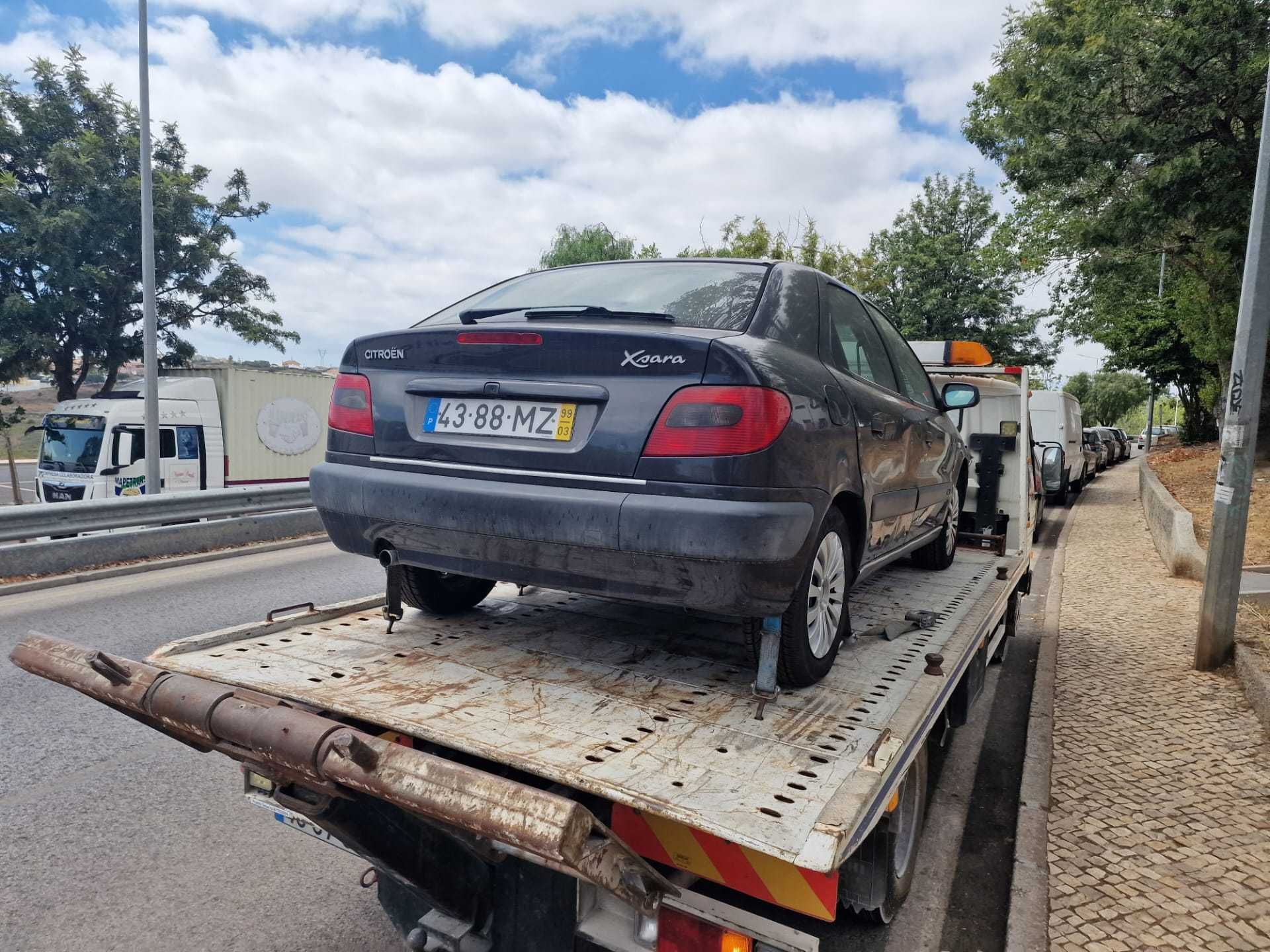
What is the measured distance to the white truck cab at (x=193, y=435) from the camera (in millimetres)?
13961

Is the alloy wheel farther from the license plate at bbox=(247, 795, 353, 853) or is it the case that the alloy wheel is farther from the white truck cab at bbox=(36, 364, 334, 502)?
the white truck cab at bbox=(36, 364, 334, 502)

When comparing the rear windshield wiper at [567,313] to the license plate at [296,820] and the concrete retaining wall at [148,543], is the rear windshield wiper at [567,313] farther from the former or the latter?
the concrete retaining wall at [148,543]

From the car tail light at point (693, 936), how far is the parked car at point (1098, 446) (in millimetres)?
25687

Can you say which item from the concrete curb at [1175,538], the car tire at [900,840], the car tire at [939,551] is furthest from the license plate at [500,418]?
the concrete curb at [1175,538]

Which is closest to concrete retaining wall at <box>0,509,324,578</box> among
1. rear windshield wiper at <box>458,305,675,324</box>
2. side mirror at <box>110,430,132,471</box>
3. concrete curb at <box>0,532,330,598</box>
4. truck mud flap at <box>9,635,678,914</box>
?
concrete curb at <box>0,532,330,598</box>

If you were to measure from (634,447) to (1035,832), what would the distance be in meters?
2.63

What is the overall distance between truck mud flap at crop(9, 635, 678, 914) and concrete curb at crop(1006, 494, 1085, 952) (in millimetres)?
1720

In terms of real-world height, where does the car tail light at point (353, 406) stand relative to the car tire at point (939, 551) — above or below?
above

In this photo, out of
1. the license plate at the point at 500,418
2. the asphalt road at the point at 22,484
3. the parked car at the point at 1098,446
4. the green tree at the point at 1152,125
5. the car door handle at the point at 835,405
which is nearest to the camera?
the license plate at the point at 500,418

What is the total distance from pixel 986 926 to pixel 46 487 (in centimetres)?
1574

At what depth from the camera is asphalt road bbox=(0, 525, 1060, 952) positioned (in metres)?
2.76

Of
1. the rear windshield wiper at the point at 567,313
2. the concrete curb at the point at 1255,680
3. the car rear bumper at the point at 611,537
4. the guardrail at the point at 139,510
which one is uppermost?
the rear windshield wiper at the point at 567,313

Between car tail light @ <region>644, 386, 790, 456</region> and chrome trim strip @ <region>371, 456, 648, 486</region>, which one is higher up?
car tail light @ <region>644, 386, 790, 456</region>

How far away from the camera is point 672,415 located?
2400 mm
